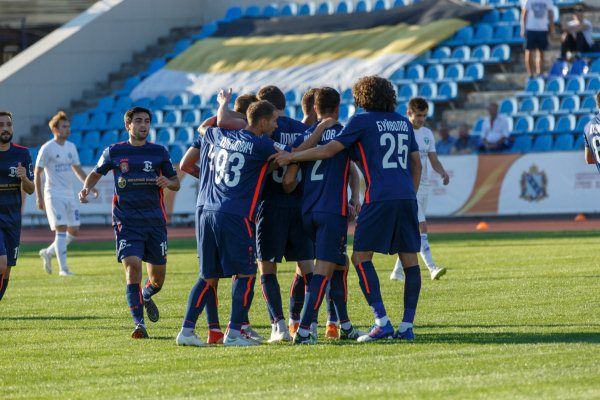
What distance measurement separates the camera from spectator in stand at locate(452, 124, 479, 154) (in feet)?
91.3

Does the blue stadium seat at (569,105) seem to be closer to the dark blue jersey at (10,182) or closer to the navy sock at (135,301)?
the dark blue jersey at (10,182)

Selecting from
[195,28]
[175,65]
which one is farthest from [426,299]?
[195,28]

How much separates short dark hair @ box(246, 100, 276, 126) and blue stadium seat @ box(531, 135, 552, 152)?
18.1 m

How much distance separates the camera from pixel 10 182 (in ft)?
41.5

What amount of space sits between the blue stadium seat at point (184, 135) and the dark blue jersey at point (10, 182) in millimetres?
20521

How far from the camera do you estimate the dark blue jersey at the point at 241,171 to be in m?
10.1

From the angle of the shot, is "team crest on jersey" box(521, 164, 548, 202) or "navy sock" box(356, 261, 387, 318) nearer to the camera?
"navy sock" box(356, 261, 387, 318)

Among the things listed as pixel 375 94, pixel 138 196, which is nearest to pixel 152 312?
pixel 138 196

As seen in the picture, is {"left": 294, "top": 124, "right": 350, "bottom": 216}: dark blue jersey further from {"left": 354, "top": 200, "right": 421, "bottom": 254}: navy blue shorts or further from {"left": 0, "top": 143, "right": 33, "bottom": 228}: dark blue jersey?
{"left": 0, "top": 143, "right": 33, "bottom": 228}: dark blue jersey

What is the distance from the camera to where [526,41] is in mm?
29125

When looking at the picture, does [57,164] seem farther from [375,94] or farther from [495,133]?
[495,133]

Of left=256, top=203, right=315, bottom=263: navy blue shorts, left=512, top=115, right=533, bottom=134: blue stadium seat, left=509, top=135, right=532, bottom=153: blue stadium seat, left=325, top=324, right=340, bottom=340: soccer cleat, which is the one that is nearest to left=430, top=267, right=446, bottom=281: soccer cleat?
left=325, top=324, right=340, bottom=340: soccer cleat

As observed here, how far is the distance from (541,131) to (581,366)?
67.2 feet

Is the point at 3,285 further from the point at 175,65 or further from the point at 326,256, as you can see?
the point at 175,65
